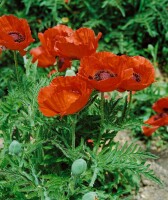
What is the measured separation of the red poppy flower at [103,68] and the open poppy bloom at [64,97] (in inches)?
1.6

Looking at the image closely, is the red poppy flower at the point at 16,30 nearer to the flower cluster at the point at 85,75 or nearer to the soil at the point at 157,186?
the flower cluster at the point at 85,75

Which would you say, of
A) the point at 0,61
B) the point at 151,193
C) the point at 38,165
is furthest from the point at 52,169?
the point at 0,61

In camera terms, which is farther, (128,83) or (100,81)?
(128,83)

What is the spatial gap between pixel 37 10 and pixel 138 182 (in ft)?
5.75

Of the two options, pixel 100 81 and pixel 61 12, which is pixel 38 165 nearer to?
pixel 100 81

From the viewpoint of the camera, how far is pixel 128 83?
6.28ft

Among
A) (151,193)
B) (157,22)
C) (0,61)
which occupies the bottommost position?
(151,193)

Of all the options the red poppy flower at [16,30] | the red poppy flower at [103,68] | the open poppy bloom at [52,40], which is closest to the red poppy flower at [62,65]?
the open poppy bloom at [52,40]

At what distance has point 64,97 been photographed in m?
1.86

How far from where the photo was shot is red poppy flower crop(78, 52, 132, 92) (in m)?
1.88

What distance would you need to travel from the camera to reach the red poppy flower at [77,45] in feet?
6.61

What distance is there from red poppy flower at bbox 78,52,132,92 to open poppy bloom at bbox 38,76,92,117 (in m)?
0.04

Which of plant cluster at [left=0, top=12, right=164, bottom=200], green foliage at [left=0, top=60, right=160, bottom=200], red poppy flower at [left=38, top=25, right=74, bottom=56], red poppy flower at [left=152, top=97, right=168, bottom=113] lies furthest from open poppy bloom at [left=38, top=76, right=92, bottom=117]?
red poppy flower at [left=152, top=97, right=168, bottom=113]

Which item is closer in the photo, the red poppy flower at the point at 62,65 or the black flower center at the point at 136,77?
the black flower center at the point at 136,77
